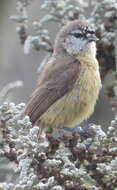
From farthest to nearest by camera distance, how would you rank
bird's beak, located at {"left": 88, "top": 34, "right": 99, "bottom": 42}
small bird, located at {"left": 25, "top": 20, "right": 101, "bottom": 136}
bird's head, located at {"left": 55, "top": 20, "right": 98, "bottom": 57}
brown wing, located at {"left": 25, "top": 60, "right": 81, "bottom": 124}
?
bird's head, located at {"left": 55, "top": 20, "right": 98, "bottom": 57} < bird's beak, located at {"left": 88, "top": 34, "right": 99, "bottom": 42} < small bird, located at {"left": 25, "top": 20, "right": 101, "bottom": 136} < brown wing, located at {"left": 25, "top": 60, "right": 81, "bottom": 124}

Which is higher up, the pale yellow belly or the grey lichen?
the pale yellow belly

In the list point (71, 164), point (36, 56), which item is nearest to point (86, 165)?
point (71, 164)

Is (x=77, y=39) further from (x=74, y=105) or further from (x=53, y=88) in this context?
(x=74, y=105)

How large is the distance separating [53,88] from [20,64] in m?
2.63

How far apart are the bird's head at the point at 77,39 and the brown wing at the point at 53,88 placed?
194 millimetres

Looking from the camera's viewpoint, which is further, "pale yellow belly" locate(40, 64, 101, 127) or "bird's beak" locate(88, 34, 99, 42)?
"bird's beak" locate(88, 34, 99, 42)

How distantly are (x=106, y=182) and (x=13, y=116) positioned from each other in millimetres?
730

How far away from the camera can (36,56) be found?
7.89m

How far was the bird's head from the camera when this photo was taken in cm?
572

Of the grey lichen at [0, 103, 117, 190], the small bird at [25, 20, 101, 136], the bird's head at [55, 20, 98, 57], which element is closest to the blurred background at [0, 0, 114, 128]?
the bird's head at [55, 20, 98, 57]

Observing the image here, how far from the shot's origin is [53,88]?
5.54 metres

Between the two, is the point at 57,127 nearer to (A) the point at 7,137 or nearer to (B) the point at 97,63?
(B) the point at 97,63

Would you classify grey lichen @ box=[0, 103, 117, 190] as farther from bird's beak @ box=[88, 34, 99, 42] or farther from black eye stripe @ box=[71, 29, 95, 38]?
black eye stripe @ box=[71, 29, 95, 38]

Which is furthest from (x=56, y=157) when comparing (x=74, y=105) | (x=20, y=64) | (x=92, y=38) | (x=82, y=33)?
(x=20, y=64)
